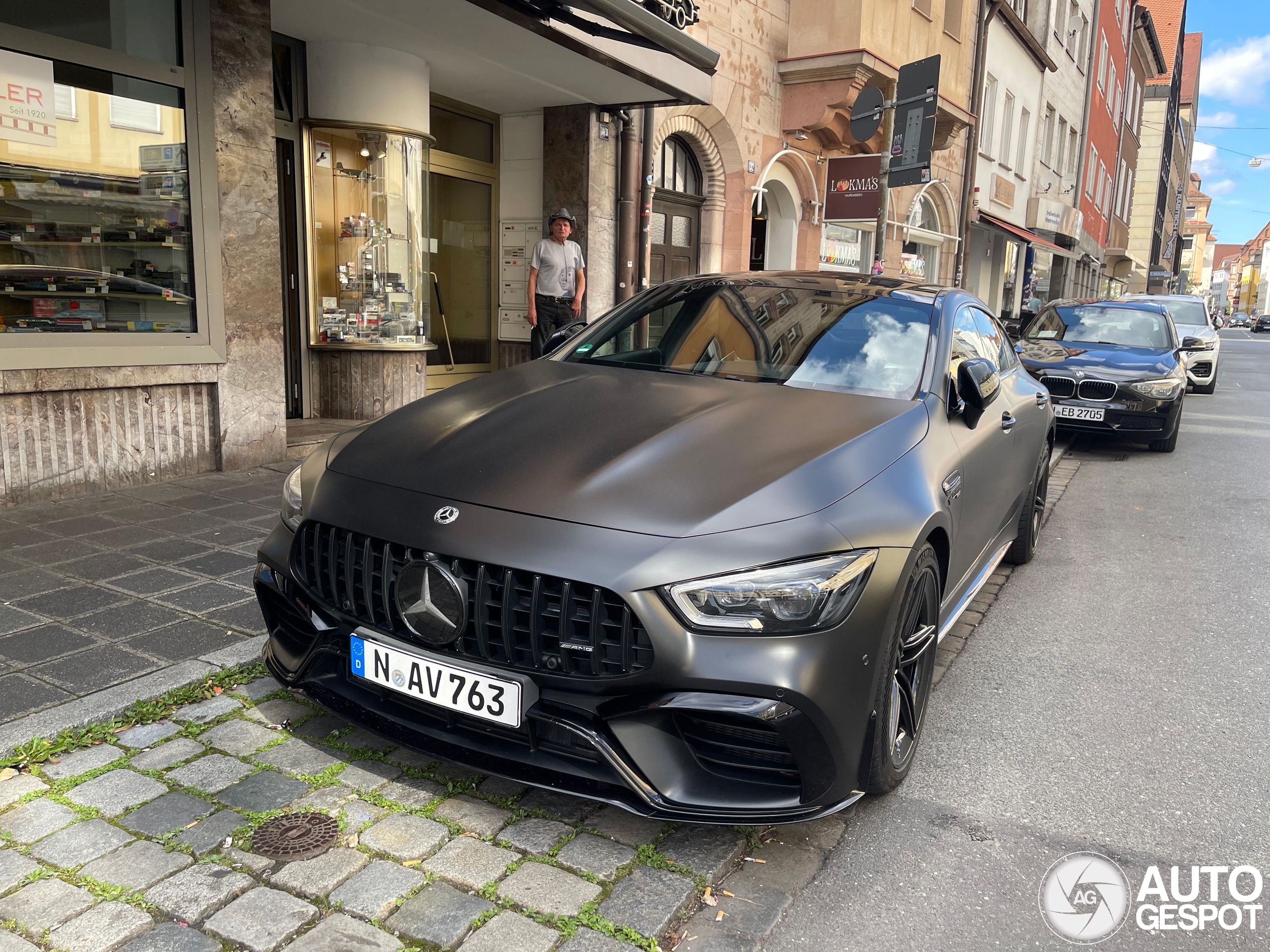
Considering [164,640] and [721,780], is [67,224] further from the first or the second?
[721,780]

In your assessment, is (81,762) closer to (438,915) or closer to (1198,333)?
(438,915)

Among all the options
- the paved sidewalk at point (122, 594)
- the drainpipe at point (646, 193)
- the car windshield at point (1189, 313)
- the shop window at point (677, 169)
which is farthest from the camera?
the car windshield at point (1189, 313)

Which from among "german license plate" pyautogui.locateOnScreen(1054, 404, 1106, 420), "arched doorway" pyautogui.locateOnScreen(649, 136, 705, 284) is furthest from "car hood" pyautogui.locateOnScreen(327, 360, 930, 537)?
"arched doorway" pyautogui.locateOnScreen(649, 136, 705, 284)

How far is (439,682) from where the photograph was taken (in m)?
2.38

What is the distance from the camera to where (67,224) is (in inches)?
225

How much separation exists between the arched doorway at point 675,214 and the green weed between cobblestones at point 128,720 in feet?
30.0

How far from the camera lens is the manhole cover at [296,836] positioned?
2371mm

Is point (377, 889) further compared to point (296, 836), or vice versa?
point (296, 836)

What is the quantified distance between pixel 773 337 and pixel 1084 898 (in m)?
2.16

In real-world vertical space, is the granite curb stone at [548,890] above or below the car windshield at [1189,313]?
below

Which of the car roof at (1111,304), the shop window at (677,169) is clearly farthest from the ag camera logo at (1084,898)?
the shop window at (677,169)

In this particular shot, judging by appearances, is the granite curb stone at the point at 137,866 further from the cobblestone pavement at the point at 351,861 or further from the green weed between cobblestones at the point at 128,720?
the green weed between cobblestones at the point at 128,720

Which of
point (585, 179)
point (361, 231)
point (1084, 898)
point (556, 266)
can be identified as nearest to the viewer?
point (1084, 898)

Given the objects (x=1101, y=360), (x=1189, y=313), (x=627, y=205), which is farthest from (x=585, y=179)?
(x=1189, y=313)
